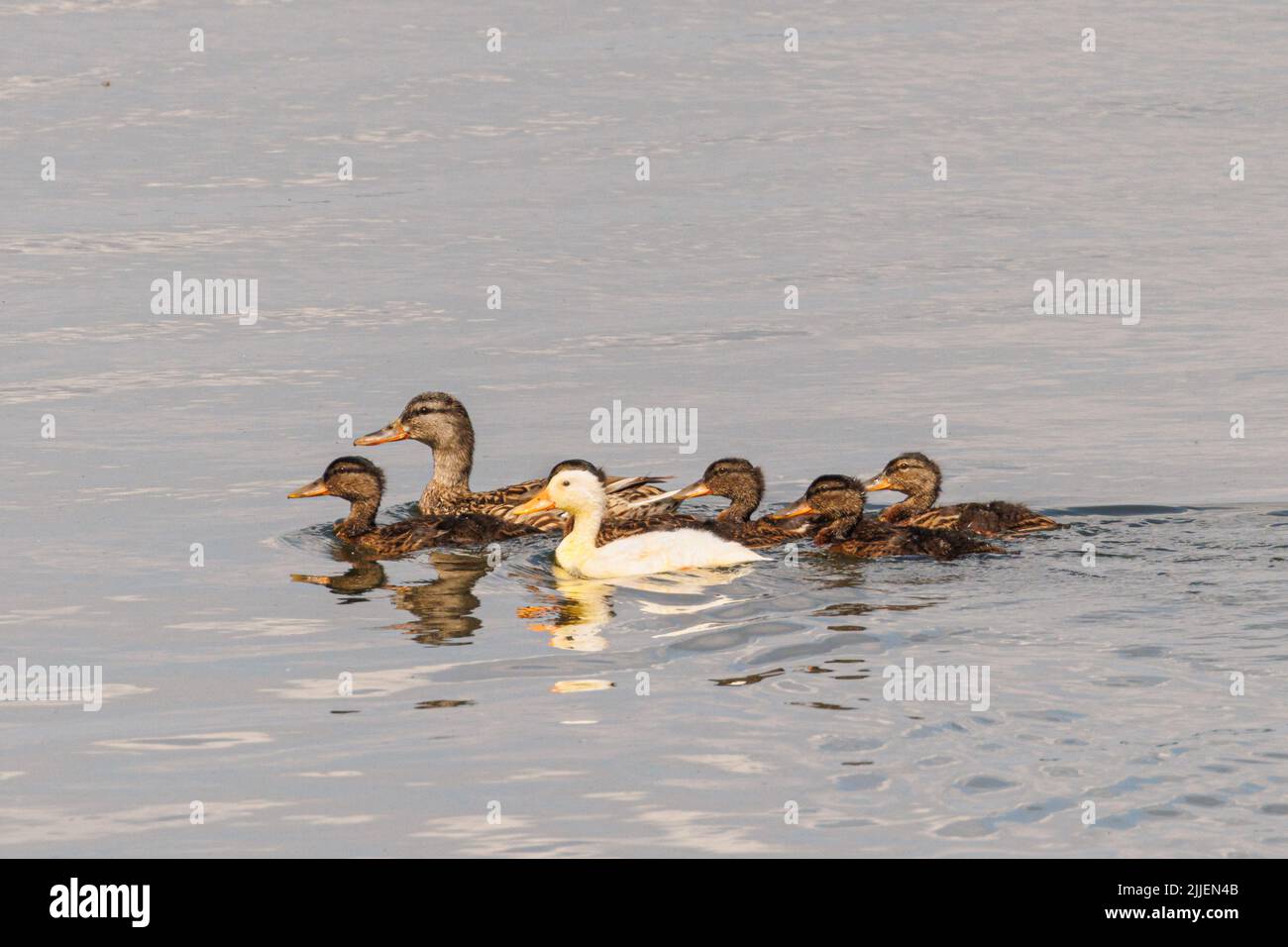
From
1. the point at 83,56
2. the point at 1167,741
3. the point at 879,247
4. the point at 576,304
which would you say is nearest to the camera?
the point at 1167,741

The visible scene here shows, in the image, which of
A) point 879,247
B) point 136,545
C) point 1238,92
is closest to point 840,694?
point 136,545

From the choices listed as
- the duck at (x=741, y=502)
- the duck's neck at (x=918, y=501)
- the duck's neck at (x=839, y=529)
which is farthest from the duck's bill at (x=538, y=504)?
the duck's neck at (x=918, y=501)

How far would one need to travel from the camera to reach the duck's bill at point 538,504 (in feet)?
46.8

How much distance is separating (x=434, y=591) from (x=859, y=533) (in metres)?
2.87

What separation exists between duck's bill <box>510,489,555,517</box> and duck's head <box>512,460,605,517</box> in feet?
0.07

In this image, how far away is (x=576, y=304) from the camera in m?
21.2

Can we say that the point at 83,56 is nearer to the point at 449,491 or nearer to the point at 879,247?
the point at 879,247

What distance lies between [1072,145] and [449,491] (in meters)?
13.8

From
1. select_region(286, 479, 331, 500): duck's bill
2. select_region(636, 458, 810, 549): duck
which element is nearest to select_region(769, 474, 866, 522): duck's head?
select_region(636, 458, 810, 549): duck

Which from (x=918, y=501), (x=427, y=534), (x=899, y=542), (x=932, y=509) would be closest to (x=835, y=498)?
(x=899, y=542)

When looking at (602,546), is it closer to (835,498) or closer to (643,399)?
(835,498)

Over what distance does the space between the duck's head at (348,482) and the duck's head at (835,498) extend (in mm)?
3225

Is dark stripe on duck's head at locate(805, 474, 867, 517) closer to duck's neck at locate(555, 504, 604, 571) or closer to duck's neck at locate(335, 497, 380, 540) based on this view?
duck's neck at locate(555, 504, 604, 571)

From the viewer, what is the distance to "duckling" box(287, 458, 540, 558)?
49.1 ft
